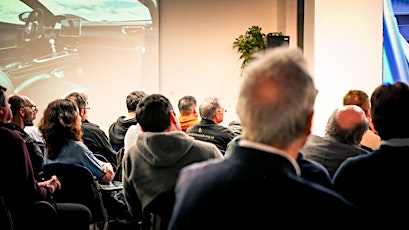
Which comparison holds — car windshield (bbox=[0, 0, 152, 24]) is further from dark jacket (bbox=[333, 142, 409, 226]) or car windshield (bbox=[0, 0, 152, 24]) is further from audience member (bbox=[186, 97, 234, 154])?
dark jacket (bbox=[333, 142, 409, 226])

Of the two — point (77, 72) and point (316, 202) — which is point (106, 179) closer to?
point (316, 202)

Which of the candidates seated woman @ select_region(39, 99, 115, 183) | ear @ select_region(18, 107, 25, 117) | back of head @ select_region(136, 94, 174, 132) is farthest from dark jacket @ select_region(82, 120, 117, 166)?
back of head @ select_region(136, 94, 174, 132)

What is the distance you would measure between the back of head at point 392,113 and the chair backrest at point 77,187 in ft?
6.38

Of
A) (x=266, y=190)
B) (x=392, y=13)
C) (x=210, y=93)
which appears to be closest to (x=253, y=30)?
(x=210, y=93)

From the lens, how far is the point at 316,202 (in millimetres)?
1052

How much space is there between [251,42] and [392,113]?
6053 millimetres

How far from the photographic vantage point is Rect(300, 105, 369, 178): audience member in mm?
2497

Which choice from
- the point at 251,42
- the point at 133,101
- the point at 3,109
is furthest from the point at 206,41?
the point at 3,109

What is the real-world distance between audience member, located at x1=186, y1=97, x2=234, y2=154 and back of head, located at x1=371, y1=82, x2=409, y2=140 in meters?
2.38

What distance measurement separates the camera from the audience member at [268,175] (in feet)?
3.46

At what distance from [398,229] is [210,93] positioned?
661cm

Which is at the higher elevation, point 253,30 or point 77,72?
point 253,30

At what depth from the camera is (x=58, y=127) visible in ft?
11.0

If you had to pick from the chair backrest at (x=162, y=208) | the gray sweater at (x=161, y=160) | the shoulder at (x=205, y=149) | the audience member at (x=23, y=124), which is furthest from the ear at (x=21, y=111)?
the shoulder at (x=205, y=149)
